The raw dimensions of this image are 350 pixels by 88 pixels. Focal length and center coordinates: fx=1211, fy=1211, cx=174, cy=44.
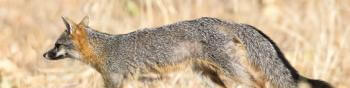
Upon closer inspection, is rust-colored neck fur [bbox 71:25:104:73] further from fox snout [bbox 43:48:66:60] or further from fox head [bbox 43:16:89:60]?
fox snout [bbox 43:48:66:60]

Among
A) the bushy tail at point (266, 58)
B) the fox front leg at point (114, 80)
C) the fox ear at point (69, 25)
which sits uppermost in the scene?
the fox ear at point (69, 25)

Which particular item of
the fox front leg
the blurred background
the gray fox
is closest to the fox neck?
the gray fox

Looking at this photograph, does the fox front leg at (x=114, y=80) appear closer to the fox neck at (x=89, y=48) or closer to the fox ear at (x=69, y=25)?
the fox neck at (x=89, y=48)

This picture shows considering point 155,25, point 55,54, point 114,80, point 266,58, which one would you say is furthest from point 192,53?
point 155,25

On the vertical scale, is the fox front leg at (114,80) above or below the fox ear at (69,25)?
below

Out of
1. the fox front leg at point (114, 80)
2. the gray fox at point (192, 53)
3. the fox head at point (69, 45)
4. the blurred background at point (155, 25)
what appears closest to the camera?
the gray fox at point (192, 53)

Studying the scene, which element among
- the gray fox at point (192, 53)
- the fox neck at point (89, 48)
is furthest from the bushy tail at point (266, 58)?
the fox neck at point (89, 48)

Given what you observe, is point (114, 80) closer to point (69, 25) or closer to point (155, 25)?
point (69, 25)
